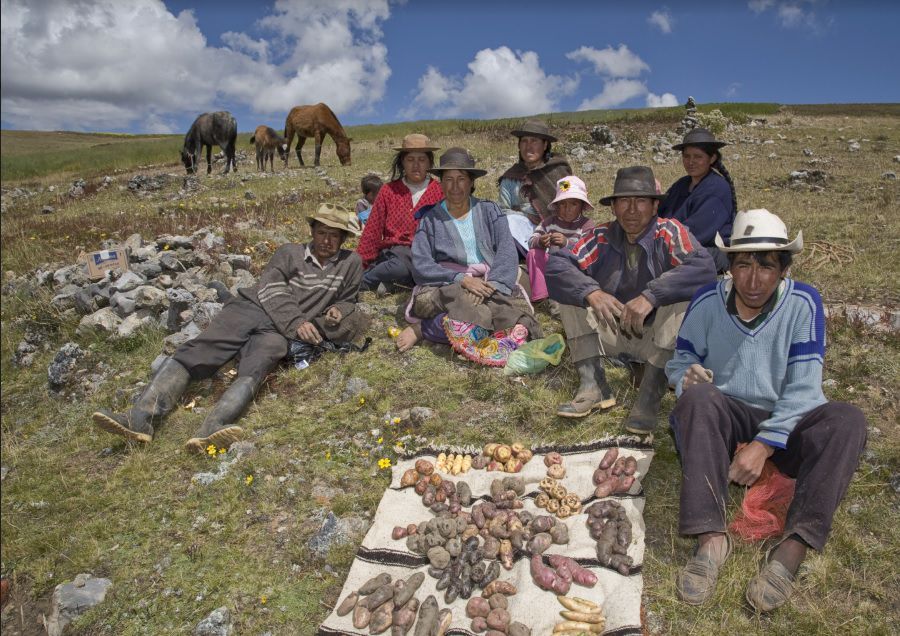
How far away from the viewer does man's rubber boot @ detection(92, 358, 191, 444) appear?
14.8 ft

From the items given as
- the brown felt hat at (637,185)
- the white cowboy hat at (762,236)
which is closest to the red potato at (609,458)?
the white cowboy hat at (762,236)

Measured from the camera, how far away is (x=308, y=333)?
533cm

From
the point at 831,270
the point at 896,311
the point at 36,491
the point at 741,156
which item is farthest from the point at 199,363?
the point at 741,156

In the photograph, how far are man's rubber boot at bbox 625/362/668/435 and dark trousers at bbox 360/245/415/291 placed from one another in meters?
3.77

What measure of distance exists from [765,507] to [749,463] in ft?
1.62

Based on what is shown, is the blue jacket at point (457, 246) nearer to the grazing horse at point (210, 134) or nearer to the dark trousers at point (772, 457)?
the dark trousers at point (772, 457)

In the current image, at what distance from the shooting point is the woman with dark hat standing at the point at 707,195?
528 centimetres

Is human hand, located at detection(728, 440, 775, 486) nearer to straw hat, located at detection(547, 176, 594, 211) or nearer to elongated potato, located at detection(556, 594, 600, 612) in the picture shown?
elongated potato, located at detection(556, 594, 600, 612)

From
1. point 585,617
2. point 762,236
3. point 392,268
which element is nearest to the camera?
point 585,617

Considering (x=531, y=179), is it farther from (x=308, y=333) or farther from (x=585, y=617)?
(x=585, y=617)

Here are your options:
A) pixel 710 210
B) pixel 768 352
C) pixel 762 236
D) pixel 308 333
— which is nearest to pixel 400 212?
pixel 308 333

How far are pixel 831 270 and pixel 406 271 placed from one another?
581cm

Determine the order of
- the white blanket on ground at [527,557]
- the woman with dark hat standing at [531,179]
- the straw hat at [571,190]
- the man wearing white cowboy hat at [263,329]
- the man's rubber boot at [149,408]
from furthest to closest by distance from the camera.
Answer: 1. the woman with dark hat standing at [531,179]
2. the straw hat at [571,190]
3. the man wearing white cowboy hat at [263,329]
4. the man's rubber boot at [149,408]
5. the white blanket on ground at [527,557]

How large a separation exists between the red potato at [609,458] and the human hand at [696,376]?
0.71 metres
